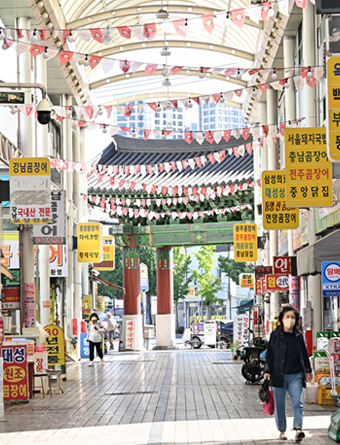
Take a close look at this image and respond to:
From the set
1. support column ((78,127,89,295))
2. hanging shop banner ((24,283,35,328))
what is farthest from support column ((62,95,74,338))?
hanging shop banner ((24,283,35,328))

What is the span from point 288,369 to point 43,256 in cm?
1262

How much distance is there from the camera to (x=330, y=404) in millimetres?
11539

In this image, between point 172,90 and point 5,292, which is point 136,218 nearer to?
point 172,90

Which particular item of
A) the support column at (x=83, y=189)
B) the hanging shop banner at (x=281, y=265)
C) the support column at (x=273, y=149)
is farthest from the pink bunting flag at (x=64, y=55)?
the support column at (x=83, y=189)

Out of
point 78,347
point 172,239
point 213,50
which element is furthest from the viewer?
point 172,239

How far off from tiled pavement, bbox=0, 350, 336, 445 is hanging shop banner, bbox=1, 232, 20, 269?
9.62 ft

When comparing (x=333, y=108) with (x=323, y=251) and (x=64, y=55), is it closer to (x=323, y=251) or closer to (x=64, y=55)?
(x=323, y=251)

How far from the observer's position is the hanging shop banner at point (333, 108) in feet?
28.7

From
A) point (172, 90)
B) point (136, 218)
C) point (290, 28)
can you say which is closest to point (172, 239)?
point (136, 218)

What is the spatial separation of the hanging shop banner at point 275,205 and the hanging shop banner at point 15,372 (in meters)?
6.51

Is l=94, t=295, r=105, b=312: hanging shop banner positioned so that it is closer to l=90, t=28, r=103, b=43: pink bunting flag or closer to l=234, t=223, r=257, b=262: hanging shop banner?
l=234, t=223, r=257, b=262: hanging shop banner

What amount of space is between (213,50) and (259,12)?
1147 cm

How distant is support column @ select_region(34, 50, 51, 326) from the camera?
65.5 ft

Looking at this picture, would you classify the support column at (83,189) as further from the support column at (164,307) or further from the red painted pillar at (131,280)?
the support column at (164,307)
